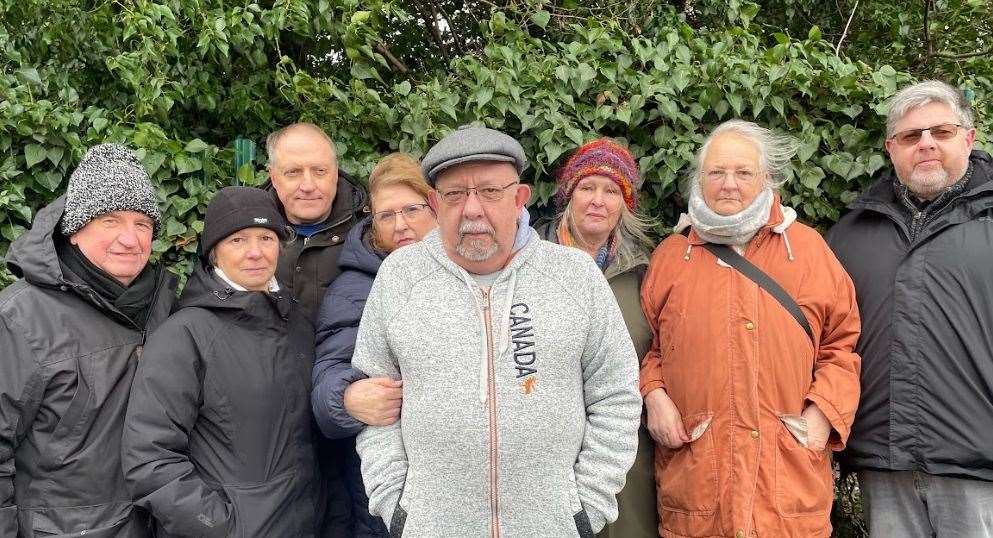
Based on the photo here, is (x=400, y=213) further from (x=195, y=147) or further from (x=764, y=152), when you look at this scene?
(x=764, y=152)

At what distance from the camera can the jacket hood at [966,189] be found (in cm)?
309

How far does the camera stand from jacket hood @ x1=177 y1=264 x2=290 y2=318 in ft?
8.76

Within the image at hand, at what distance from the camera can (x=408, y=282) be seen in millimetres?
2393

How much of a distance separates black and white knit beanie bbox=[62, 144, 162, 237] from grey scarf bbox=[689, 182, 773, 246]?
7.04ft

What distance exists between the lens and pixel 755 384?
9.14ft

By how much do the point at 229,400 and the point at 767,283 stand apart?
2.02 metres

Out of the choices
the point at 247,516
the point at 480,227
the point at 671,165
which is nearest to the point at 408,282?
the point at 480,227

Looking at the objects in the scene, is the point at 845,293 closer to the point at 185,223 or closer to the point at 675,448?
the point at 675,448

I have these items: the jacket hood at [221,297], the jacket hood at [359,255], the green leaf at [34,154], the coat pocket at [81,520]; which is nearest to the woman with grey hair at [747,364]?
the jacket hood at [359,255]

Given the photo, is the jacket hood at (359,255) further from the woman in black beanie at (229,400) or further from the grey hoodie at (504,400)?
the grey hoodie at (504,400)

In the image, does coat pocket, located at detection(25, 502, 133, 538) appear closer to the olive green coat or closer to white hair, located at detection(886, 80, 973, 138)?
the olive green coat

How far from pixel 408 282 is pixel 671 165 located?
1.74 m

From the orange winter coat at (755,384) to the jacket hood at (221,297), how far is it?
1.47 metres

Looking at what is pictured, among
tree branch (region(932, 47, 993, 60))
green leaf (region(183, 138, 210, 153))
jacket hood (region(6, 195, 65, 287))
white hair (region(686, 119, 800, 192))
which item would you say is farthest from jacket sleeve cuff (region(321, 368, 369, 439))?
tree branch (region(932, 47, 993, 60))
